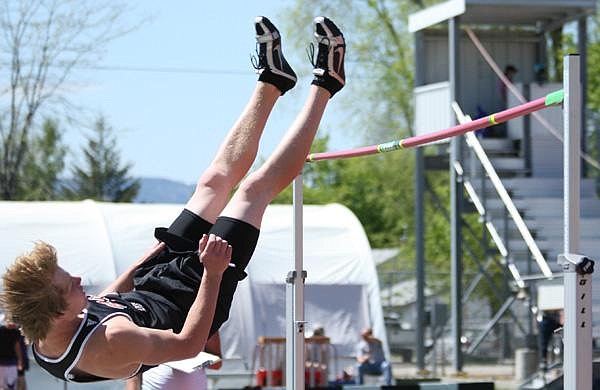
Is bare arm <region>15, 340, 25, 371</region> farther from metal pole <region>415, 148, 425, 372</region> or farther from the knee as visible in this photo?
the knee

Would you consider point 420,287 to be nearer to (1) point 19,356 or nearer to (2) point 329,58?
(1) point 19,356

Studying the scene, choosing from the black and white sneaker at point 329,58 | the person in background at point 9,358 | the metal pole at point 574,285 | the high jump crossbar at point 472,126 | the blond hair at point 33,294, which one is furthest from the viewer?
the person in background at point 9,358

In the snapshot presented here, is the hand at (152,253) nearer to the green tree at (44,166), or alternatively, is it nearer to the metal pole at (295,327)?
the metal pole at (295,327)

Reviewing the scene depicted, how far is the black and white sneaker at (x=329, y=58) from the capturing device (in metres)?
5.56

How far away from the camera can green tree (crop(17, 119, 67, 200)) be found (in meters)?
26.5

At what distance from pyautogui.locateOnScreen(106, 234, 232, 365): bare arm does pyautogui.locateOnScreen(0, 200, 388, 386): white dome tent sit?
11.2 metres

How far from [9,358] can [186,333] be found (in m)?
9.34

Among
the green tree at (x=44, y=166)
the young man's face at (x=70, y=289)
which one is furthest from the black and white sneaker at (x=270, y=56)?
the green tree at (x=44, y=166)

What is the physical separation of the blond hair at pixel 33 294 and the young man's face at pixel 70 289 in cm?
2

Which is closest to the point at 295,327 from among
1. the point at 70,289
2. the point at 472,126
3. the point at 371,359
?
the point at 472,126

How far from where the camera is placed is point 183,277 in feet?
17.3

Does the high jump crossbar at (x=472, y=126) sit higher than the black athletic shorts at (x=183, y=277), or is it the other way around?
the high jump crossbar at (x=472, y=126)

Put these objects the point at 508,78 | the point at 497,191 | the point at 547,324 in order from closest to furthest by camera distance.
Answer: the point at 497,191
the point at 547,324
the point at 508,78

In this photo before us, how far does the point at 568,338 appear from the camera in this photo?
4.46 metres
